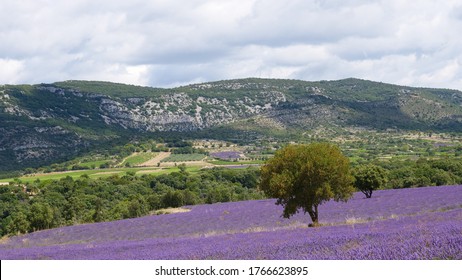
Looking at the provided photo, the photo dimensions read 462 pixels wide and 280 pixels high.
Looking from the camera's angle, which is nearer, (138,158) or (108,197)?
(108,197)

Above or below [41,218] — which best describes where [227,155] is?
above

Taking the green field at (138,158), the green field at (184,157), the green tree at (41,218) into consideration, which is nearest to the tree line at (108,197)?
the green tree at (41,218)

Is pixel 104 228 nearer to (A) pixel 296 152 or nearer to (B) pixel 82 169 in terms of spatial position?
(A) pixel 296 152

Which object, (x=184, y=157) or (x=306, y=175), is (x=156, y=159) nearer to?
(x=184, y=157)

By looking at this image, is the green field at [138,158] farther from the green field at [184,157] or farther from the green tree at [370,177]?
the green tree at [370,177]

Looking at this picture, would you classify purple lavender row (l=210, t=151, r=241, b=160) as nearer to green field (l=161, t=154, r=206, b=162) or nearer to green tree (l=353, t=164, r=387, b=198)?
green field (l=161, t=154, r=206, b=162)

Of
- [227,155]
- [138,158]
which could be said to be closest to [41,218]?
[227,155]

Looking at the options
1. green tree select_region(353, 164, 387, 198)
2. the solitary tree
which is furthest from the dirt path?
the solitary tree

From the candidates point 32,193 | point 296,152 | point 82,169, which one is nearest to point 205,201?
point 32,193
